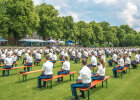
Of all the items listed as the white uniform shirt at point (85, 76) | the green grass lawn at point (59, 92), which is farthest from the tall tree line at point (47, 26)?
the white uniform shirt at point (85, 76)

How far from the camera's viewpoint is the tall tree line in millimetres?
37719

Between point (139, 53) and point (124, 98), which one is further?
point (139, 53)

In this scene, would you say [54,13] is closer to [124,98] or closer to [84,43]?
[84,43]

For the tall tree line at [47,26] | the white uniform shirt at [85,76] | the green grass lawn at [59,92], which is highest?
the tall tree line at [47,26]

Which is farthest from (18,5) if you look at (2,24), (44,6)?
(44,6)

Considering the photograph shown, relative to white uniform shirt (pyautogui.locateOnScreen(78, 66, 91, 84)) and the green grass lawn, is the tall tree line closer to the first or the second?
the green grass lawn

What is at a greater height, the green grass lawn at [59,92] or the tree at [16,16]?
the tree at [16,16]

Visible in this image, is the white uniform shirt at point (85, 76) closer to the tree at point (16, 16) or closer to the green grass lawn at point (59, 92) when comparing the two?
the green grass lawn at point (59, 92)

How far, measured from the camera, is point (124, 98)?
780cm

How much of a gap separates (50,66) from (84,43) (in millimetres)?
58798

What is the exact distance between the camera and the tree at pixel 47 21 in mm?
50369

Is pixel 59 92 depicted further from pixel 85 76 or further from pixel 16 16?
pixel 16 16

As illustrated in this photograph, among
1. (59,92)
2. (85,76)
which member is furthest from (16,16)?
(85,76)

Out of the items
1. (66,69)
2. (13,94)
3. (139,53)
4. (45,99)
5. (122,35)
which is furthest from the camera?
(122,35)
